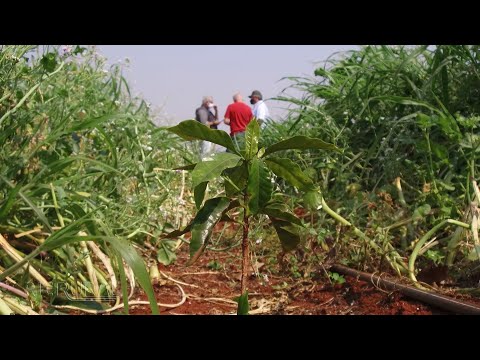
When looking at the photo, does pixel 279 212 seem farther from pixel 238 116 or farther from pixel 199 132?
pixel 238 116

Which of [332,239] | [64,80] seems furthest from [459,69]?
[64,80]

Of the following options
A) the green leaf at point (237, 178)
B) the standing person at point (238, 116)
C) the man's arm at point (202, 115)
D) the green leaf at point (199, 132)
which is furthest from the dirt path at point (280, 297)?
the man's arm at point (202, 115)

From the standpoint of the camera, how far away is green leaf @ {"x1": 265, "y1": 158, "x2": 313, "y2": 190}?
1501 millimetres

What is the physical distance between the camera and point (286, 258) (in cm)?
343

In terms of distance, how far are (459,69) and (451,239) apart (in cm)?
123

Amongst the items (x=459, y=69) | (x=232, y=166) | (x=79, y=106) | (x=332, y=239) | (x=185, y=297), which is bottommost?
(x=185, y=297)

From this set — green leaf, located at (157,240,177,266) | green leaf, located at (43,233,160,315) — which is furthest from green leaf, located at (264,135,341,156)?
green leaf, located at (157,240,177,266)

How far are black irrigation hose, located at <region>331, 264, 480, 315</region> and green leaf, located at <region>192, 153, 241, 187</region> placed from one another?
1107 millimetres

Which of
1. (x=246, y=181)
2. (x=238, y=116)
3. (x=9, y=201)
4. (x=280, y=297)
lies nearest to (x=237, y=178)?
(x=246, y=181)

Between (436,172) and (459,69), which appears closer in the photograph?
(436,172)

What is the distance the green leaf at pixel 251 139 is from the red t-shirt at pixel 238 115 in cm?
725

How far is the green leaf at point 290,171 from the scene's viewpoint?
1501 millimetres

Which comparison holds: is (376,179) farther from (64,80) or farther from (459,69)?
(64,80)

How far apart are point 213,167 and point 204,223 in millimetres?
134
